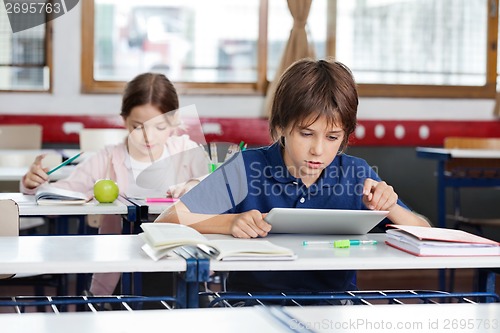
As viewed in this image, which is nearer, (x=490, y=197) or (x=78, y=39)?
(x=78, y=39)

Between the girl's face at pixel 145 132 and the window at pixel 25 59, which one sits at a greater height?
the window at pixel 25 59

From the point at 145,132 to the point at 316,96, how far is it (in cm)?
118

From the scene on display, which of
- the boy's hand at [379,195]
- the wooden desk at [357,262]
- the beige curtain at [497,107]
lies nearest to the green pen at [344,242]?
the wooden desk at [357,262]

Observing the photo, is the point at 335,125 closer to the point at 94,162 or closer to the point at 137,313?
the point at 137,313

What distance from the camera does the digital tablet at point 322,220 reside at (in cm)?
179

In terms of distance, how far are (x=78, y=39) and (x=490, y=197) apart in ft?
9.03

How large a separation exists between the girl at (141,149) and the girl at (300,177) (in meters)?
0.83

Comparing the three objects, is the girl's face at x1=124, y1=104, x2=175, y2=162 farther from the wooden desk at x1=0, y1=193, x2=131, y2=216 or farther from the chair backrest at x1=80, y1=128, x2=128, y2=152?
the chair backrest at x1=80, y1=128, x2=128, y2=152

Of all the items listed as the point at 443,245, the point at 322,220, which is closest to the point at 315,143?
the point at 322,220

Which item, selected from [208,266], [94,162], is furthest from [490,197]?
[208,266]

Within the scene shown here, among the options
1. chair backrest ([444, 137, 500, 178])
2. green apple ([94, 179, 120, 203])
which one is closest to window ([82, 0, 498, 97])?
chair backrest ([444, 137, 500, 178])

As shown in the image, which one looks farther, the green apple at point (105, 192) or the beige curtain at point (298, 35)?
the beige curtain at point (298, 35)

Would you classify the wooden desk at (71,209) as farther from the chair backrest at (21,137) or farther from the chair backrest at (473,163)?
the chair backrest at (473,163)

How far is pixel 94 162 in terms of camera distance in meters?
2.99
